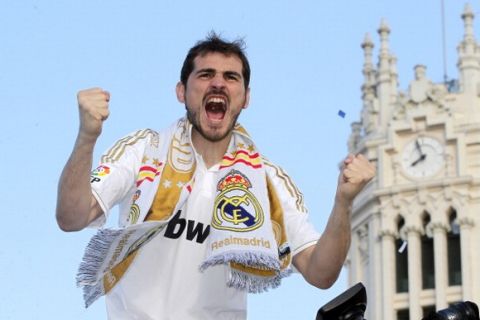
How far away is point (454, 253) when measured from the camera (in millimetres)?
51344

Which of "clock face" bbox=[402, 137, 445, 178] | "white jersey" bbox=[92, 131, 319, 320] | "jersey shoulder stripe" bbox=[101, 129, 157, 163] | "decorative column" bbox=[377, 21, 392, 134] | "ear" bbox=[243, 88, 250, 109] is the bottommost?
"white jersey" bbox=[92, 131, 319, 320]

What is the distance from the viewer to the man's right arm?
6.22 m

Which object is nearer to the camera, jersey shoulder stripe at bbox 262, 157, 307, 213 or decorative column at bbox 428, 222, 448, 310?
jersey shoulder stripe at bbox 262, 157, 307, 213

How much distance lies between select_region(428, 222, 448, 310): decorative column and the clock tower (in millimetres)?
34

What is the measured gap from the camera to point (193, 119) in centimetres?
688

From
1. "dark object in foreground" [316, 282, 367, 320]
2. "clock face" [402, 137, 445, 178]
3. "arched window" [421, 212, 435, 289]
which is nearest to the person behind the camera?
"dark object in foreground" [316, 282, 367, 320]

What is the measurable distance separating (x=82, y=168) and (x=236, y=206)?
2.80 feet

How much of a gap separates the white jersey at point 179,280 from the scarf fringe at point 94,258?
0.11 metres

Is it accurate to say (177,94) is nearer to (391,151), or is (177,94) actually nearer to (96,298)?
(96,298)

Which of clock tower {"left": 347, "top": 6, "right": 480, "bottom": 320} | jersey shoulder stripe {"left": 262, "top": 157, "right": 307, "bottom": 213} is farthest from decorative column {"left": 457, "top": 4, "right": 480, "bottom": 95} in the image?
jersey shoulder stripe {"left": 262, "top": 157, "right": 307, "bottom": 213}

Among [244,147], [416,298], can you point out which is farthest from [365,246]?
[244,147]

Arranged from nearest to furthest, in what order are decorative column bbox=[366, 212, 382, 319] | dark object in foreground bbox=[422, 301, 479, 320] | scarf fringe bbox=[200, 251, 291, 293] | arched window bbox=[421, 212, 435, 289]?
dark object in foreground bbox=[422, 301, 479, 320] → scarf fringe bbox=[200, 251, 291, 293] → arched window bbox=[421, 212, 435, 289] → decorative column bbox=[366, 212, 382, 319]

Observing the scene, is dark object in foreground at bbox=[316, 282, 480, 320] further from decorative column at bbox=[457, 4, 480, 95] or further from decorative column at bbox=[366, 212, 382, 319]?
decorative column at bbox=[457, 4, 480, 95]

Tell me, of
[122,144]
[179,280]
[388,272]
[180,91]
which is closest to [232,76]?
[180,91]
